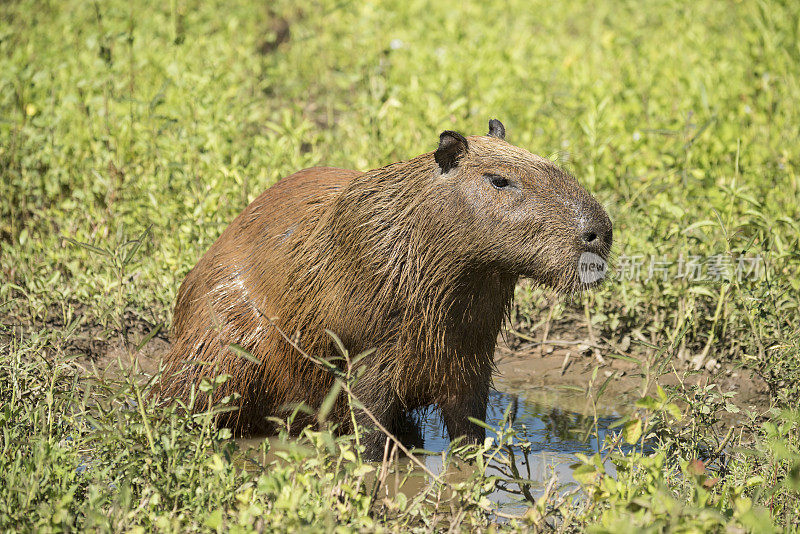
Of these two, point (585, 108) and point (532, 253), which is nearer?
point (532, 253)

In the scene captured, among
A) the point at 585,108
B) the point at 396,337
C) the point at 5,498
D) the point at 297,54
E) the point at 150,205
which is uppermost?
the point at 297,54

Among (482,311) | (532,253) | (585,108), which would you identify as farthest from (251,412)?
(585,108)

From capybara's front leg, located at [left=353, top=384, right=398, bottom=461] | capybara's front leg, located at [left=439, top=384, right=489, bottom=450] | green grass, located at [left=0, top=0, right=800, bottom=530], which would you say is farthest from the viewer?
capybara's front leg, located at [left=439, top=384, right=489, bottom=450]

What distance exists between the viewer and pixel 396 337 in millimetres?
3223

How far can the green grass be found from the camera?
104 inches

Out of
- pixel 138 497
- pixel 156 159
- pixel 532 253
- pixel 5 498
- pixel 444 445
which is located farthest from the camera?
pixel 156 159

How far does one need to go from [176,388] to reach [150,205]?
5.48ft

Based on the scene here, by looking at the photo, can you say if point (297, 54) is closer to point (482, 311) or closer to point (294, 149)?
point (294, 149)

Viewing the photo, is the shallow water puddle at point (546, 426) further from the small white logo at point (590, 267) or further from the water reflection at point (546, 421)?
the small white logo at point (590, 267)

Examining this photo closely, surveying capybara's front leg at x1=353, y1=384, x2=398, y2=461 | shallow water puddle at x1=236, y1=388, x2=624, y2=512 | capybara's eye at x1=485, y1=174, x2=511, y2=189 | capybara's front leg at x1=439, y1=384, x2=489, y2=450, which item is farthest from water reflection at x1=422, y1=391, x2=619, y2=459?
capybara's eye at x1=485, y1=174, x2=511, y2=189

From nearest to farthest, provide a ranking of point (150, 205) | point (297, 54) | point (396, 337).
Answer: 1. point (396, 337)
2. point (150, 205)
3. point (297, 54)

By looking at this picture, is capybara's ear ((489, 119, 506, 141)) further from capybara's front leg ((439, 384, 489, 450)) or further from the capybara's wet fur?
capybara's front leg ((439, 384, 489, 450))

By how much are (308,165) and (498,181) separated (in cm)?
246

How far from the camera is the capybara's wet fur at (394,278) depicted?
302 cm
